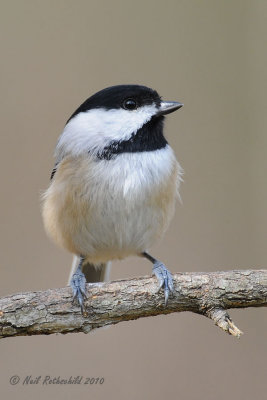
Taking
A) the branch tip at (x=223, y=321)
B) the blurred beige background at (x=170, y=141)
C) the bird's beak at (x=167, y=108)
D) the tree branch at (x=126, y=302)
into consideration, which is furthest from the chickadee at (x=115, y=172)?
the blurred beige background at (x=170, y=141)

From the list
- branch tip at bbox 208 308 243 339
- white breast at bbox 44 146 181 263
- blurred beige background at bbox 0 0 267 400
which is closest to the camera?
branch tip at bbox 208 308 243 339

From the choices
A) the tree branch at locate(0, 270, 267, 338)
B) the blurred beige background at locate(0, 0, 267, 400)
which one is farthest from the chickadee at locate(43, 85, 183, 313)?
the blurred beige background at locate(0, 0, 267, 400)

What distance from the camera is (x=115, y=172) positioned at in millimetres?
1922

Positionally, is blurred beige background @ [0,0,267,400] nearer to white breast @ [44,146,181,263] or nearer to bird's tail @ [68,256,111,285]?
bird's tail @ [68,256,111,285]

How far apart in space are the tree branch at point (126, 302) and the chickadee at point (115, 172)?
20 cm

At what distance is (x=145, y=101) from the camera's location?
200 centimetres

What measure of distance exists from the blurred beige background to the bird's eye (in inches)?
27.7

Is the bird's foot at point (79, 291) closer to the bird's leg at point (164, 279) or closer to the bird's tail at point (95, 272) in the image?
the bird's leg at point (164, 279)

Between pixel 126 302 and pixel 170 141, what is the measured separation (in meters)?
1.19

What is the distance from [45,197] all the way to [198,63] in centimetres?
108

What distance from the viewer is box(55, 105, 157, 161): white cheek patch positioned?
6.39ft

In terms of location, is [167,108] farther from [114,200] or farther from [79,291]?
[79,291]

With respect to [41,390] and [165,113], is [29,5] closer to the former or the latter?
[165,113]

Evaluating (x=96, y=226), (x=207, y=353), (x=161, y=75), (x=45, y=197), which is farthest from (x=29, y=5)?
(x=207, y=353)
